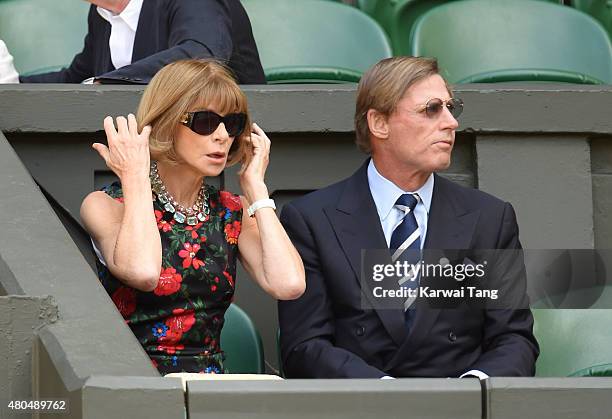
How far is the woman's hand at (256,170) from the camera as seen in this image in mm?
3965

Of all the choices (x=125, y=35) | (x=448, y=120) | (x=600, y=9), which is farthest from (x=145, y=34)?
(x=600, y=9)

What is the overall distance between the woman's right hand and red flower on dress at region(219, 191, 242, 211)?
1.08 feet

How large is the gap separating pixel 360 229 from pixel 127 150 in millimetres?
666

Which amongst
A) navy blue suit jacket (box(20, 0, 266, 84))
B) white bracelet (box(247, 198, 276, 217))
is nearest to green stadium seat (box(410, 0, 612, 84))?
navy blue suit jacket (box(20, 0, 266, 84))

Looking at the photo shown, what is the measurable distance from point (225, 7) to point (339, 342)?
1.30 metres

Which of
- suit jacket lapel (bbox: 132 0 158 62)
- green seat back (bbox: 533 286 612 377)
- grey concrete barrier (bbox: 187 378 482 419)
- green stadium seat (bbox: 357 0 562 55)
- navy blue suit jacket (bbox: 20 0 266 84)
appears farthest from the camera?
green stadium seat (bbox: 357 0 562 55)

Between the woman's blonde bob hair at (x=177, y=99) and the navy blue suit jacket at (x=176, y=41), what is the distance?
50cm

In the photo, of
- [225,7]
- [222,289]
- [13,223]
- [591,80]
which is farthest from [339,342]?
[591,80]

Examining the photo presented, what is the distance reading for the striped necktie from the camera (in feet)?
13.1

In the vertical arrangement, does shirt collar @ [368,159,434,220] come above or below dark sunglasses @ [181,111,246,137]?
below

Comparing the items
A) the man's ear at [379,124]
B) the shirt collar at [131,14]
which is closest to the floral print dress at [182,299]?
the man's ear at [379,124]

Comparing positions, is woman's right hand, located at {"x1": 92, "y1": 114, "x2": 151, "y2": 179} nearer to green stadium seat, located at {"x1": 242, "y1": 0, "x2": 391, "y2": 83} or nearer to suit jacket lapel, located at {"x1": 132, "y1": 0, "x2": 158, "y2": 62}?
suit jacket lapel, located at {"x1": 132, "y1": 0, "x2": 158, "y2": 62}

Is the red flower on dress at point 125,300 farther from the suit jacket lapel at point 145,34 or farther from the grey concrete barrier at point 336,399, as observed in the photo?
the suit jacket lapel at point 145,34

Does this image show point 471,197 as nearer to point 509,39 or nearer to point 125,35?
point 125,35
